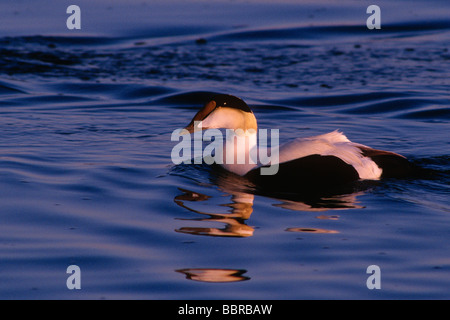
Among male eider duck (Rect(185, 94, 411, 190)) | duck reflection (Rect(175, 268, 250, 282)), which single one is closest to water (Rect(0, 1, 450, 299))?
duck reflection (Rect(175, 268, 250, 282))

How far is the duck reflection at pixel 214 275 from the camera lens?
4242mm

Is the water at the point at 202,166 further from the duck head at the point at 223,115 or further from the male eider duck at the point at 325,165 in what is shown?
the duck head at the point at 223,115

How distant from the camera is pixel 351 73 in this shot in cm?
1042

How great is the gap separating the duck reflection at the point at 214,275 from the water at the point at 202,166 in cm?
1

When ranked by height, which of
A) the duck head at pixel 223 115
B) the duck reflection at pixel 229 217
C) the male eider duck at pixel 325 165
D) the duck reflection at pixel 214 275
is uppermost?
the duck head at pixel 223 115

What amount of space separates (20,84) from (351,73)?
406cm

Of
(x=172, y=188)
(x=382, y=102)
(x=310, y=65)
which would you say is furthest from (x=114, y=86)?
(x=172, y=188)

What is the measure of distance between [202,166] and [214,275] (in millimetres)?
2450

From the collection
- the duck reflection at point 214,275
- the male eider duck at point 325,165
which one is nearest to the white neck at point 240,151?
the male eider duck at point 325,165

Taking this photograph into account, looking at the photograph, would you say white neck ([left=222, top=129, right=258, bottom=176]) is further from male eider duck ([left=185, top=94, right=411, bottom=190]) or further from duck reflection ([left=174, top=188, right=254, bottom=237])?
duck reflection ([left=174, top=188, right=254, bottom=237])

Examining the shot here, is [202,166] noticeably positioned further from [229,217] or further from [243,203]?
[229,217]

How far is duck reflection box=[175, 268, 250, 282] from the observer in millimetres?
4242

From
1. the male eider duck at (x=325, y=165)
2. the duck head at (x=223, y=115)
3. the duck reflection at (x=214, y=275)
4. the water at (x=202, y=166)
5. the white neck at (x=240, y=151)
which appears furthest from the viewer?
the duck head at (x=223, y=115)

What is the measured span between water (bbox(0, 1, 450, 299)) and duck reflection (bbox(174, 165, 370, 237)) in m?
0.02
